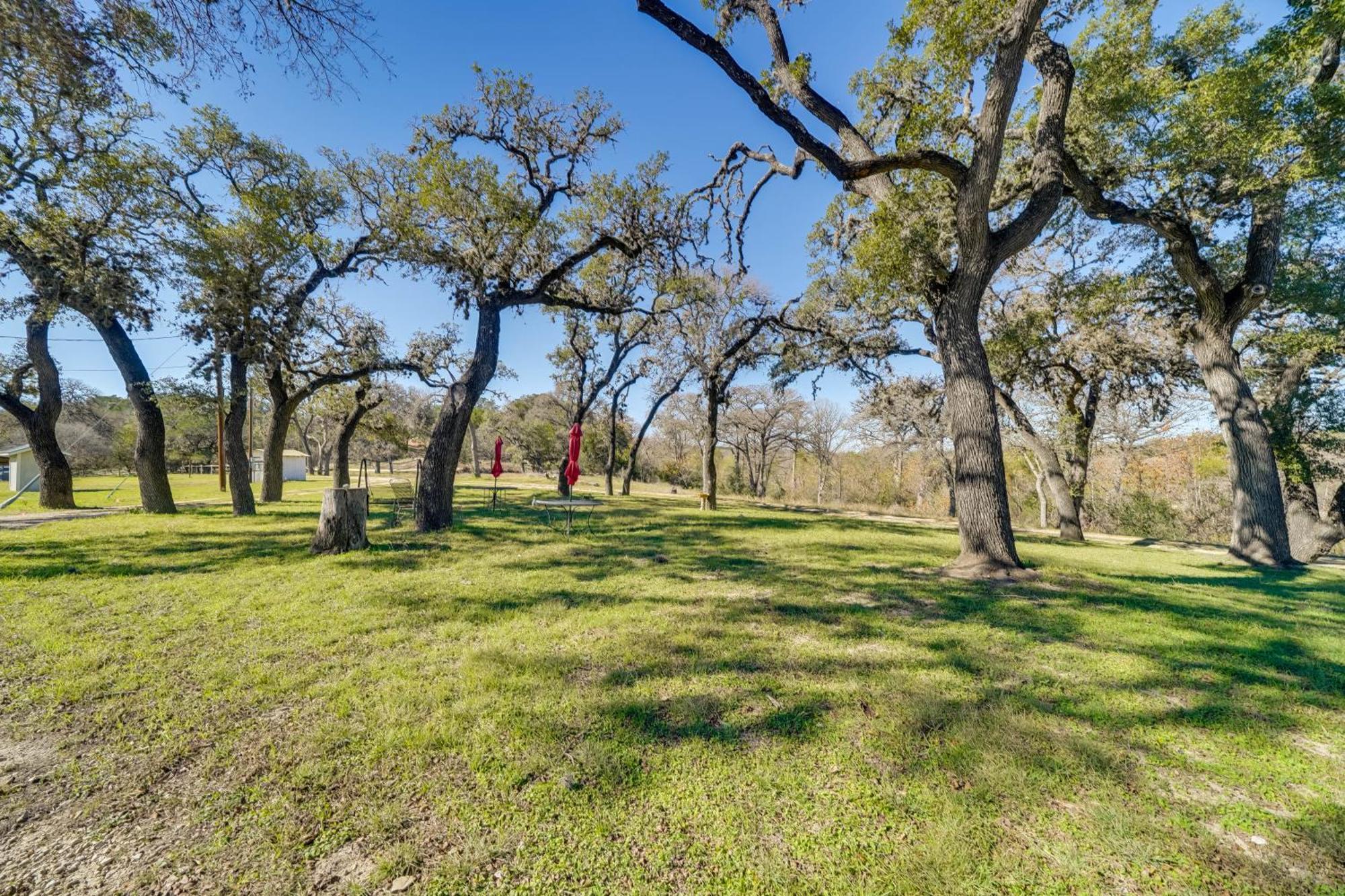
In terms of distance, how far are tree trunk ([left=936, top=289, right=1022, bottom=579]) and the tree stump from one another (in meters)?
7.52

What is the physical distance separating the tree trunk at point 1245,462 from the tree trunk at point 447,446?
12515 mm

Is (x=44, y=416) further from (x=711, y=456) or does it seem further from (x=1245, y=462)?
(x=1245, y=462)

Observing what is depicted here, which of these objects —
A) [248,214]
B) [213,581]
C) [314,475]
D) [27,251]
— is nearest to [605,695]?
[213,581]

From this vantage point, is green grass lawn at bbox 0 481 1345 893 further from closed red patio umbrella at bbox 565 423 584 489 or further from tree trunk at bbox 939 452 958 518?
tree trunk at bbox 939 452 958 518

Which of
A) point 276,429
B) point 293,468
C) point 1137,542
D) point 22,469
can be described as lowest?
point 1137,542

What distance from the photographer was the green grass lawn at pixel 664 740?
1498 mm

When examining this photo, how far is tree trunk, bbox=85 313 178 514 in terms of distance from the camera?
938 centimetres

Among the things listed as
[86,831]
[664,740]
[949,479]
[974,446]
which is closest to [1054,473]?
[974,446]

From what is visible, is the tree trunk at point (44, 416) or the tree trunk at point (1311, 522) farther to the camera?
the tree trunk at point (44, 416)

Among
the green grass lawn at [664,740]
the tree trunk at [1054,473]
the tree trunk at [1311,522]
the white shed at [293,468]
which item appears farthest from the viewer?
the white shed at [293,468]

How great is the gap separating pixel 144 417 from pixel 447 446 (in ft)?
23.4

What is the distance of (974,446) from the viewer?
17.4 ft

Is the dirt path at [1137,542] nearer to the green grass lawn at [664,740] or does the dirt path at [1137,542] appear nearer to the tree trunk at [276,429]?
the green grass lawn at [664,740]

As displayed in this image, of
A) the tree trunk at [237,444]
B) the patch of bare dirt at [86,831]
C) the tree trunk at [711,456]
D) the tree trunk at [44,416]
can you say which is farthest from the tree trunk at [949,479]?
the tree trunk at [44,416]
